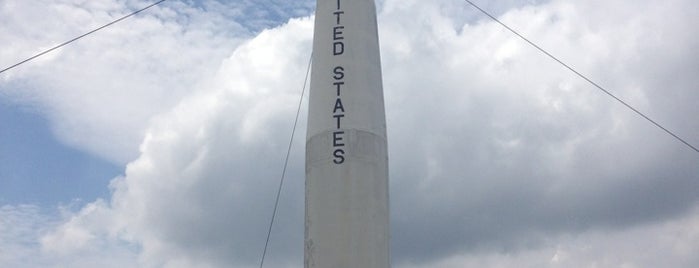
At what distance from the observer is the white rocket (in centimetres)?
1290

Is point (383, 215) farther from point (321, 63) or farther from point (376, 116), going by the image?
point (321, 63)

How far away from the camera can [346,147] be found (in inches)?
529

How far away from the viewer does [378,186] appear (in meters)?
13.5

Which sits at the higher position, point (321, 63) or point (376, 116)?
point (321, 63)

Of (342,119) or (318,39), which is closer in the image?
(342,119)

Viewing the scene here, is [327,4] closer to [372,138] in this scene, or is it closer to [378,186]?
[372,138]

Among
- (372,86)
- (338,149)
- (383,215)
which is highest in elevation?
(372,86)

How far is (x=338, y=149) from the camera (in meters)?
13.4

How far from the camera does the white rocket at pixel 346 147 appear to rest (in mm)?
12898

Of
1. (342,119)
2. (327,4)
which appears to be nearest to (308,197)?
(342,119)

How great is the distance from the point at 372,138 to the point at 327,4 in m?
3.27

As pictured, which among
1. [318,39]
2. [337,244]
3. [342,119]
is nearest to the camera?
[337,244]

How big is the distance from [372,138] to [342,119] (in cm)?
71

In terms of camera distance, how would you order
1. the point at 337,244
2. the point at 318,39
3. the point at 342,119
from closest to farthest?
1. the point at 337,244
2. the point at 342,119
3. the point at 318,39
